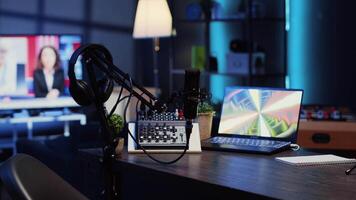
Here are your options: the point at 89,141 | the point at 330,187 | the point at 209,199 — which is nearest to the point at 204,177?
the point at 209,199

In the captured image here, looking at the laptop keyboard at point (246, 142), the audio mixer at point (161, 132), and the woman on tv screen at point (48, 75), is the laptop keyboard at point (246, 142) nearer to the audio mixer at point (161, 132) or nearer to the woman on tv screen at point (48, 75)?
the audio mixer at point (161, 132)


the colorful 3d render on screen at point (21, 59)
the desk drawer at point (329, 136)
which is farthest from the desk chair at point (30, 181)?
the colorful 3d render on screen at point (21, 59)

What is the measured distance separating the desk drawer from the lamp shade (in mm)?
1802

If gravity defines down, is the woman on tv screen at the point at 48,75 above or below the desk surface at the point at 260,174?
above

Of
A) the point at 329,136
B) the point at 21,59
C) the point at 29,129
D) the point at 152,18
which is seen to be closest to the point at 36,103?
the point at 29,129

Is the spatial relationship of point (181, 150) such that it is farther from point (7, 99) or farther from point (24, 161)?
point (7, 99)

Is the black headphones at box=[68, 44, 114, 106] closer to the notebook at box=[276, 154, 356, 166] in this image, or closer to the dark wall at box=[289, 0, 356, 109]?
the notebook at box=[276, 154, 356, 166]

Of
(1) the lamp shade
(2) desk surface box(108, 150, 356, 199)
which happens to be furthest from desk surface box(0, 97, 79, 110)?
(2) desk surface box(108, 150, 356, 199)

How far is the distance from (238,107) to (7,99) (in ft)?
11.9

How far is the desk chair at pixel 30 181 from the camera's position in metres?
1.81

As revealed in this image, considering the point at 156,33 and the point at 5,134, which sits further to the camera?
the point at 5,134

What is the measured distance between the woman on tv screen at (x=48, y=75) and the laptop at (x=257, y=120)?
11.5ft

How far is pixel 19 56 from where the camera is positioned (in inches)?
239

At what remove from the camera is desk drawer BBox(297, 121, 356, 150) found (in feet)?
10.8
